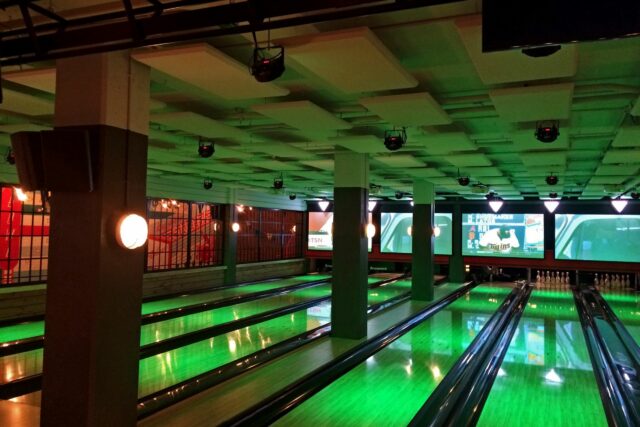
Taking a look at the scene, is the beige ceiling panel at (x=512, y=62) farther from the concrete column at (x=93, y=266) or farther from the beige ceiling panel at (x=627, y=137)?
the beige ceiling panel at (x=627, y=137)

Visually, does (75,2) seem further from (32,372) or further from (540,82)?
(32,372)

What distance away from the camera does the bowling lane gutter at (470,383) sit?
4.82 m

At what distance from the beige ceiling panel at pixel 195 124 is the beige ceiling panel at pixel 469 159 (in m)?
3.53

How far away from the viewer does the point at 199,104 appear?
19.0ft

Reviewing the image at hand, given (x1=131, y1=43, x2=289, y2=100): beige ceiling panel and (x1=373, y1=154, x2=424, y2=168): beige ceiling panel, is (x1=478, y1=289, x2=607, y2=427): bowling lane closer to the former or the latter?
(x1=373, y1=154, x2=424, y2=168): beige ceiling panel

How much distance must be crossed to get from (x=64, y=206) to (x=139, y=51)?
123 centimetres

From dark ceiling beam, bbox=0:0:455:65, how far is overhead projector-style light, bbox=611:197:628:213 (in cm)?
1586

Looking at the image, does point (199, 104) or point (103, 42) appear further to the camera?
point (199, 104)

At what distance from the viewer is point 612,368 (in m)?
6.81

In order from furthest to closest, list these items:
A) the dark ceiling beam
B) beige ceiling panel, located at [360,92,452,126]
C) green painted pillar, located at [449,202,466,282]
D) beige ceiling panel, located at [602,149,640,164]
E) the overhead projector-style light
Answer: green painted pillar, located at [449,202,466,282], the overhead projector-style light, beige ceiling panel, located at [602,149,640,164], beige ceiling panel, located at [360,92,452,126], the dark ceiling beam

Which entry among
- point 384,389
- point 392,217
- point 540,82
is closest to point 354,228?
point 384,389

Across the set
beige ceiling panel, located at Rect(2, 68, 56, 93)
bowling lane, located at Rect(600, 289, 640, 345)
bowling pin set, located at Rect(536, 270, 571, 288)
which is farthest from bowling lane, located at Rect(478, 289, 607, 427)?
bowling pin set, located at Rect(536, 270, 571, 288)

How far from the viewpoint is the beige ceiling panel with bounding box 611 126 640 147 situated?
19.1 feet

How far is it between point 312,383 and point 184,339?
2.90m
